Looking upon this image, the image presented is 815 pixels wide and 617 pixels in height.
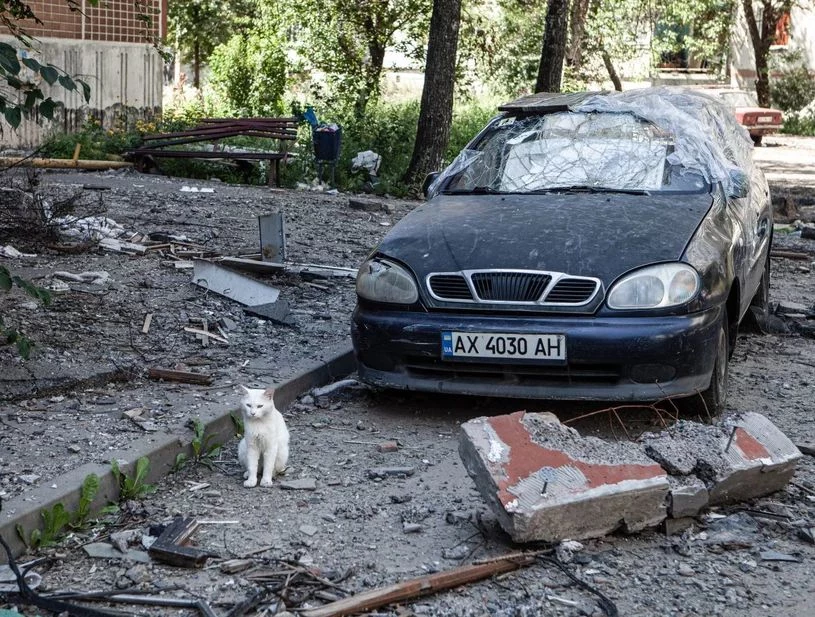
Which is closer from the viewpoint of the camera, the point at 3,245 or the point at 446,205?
the point at 446,205

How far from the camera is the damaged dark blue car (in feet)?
18.9

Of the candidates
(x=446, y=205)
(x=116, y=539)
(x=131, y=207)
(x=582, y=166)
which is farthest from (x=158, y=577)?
(x=131, y=207)

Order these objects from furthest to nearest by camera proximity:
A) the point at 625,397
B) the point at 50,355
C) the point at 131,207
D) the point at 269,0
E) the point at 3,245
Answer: the point at 269,0 < the point at 131,207 < the point at 3,245 < the point at 50,355 < the point at 625,397

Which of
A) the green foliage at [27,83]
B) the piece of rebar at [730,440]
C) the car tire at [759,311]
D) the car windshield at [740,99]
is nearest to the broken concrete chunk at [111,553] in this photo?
the green foliage at [27,83]

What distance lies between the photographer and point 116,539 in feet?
14.5

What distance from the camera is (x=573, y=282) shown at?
5.81 meters

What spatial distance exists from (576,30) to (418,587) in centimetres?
3001

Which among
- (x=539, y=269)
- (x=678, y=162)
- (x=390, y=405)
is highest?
(x=678, y=162)

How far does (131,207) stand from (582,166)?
6.22 m

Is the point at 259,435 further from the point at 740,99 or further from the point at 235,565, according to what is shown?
the point at 740,99

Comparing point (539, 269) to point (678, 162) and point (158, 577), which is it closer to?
point (678, 162)

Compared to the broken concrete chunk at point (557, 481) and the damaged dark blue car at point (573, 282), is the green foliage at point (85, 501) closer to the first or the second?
the broken concrete chunk at point (557, 481)

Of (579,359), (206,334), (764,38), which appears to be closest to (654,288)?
(579,359)

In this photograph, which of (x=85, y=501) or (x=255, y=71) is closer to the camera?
(x=85, y=501)
